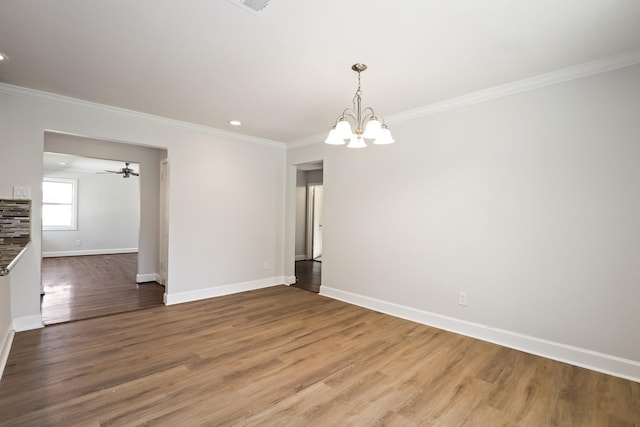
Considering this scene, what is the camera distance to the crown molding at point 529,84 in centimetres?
240

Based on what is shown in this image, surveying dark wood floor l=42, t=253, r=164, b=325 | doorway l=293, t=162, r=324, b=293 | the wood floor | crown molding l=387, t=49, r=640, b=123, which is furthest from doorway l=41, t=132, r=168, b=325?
crown molding l=387, t=49, r=640, b=123

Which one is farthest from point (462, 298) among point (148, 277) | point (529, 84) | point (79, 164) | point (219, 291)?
point (79, 164)

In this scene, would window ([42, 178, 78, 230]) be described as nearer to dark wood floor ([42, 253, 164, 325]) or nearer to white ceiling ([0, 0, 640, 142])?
dark wood floor ([42, 253, 164, 325])

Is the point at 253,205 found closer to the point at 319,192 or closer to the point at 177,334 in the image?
the point at 177,334

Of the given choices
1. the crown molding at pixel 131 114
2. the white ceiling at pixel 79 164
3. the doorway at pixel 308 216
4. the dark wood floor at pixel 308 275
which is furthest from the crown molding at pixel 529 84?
the white ceiling at pixel 79 164

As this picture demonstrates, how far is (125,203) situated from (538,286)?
418 inches

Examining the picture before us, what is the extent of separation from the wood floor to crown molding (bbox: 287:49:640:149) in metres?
2.47

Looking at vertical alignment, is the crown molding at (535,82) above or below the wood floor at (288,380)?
above

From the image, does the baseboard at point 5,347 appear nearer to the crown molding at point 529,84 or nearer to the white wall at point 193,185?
the white wall at point 193,185

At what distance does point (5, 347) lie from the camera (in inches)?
104

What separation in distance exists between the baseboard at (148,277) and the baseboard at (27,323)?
2198mm

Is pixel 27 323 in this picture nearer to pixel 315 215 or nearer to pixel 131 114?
pixel 131 114

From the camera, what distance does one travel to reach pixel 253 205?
509cm

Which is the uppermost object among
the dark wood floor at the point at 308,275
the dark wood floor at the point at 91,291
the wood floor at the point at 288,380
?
the wood floor at the point at 288,380
